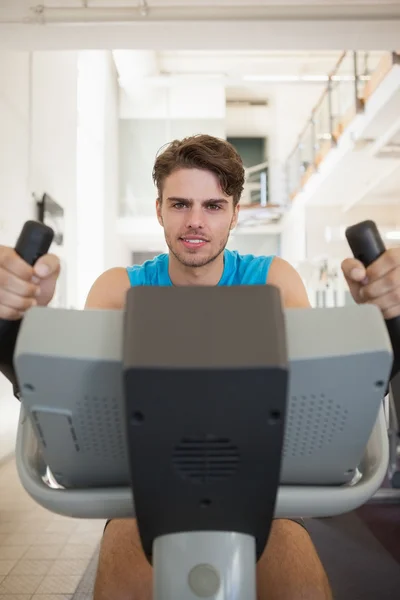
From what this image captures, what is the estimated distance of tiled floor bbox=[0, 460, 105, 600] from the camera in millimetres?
1998

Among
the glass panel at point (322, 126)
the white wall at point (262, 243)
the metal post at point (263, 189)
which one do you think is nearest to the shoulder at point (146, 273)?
the glass panel at point (322, 126)

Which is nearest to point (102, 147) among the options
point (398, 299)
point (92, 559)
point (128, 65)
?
point (128, 65)

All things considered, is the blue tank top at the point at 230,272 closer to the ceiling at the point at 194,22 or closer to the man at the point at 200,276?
the man at the point at 200,276

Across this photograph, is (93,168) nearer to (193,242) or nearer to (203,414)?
(193,242)

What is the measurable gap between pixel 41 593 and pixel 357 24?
351 centimetres

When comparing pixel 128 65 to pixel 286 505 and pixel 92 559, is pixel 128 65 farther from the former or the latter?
pixel 286 505

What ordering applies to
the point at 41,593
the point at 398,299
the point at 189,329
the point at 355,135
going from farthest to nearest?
the point at 355,135, the point at 41,593, the point at 398,299, the point at 189,329

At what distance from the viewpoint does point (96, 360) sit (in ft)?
1.94

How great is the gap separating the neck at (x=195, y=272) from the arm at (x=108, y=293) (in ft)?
0.50

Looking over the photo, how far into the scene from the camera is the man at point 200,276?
82 centimetres

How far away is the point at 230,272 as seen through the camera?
1521 millimetres

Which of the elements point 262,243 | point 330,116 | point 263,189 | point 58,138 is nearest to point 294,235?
point 263,189

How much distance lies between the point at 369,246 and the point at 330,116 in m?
6.79

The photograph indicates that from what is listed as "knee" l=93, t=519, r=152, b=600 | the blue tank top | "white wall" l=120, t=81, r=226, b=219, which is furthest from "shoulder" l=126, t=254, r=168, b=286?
"white wall" l=120, t=81, r=226, b=219
